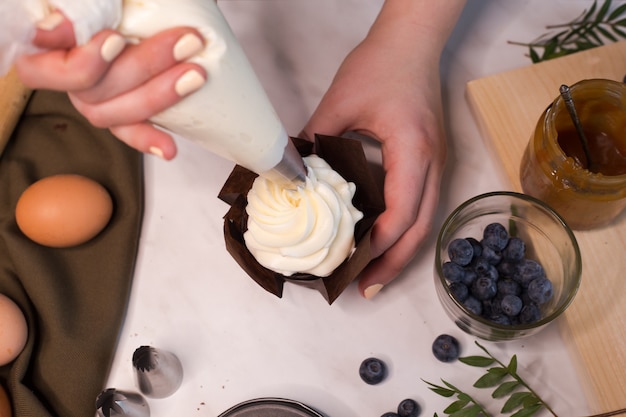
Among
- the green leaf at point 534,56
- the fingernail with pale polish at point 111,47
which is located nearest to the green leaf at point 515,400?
the green leaf at point 534,56

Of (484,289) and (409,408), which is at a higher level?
(484,289)

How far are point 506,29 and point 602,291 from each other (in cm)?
43

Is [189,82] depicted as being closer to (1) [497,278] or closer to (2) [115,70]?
(2) [115,70]

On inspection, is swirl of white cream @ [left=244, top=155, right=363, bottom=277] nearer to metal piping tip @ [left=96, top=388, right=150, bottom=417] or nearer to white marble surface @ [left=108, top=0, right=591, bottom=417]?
white marble surface @ [left=108, top=0, right=591, bottom=417]

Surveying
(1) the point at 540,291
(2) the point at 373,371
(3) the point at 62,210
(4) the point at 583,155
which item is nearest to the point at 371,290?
(2) the point at 373,371

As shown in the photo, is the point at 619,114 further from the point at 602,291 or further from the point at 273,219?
the point at 273,219

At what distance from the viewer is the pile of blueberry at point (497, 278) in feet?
2.51

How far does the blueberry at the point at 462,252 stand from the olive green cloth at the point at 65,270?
433mm

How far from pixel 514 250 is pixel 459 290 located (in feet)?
0.30

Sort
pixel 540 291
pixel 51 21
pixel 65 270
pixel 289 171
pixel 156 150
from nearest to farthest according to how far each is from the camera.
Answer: pixel 51 21 → pixel 156 150 → pixel 289 171 → pixel 540 291 → pixel 65 270

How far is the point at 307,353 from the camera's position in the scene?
84 centimetres

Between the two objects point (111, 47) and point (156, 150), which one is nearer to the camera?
point (111, 47)

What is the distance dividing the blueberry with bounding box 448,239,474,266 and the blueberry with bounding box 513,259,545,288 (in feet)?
0.20

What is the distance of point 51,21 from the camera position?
39 cm
